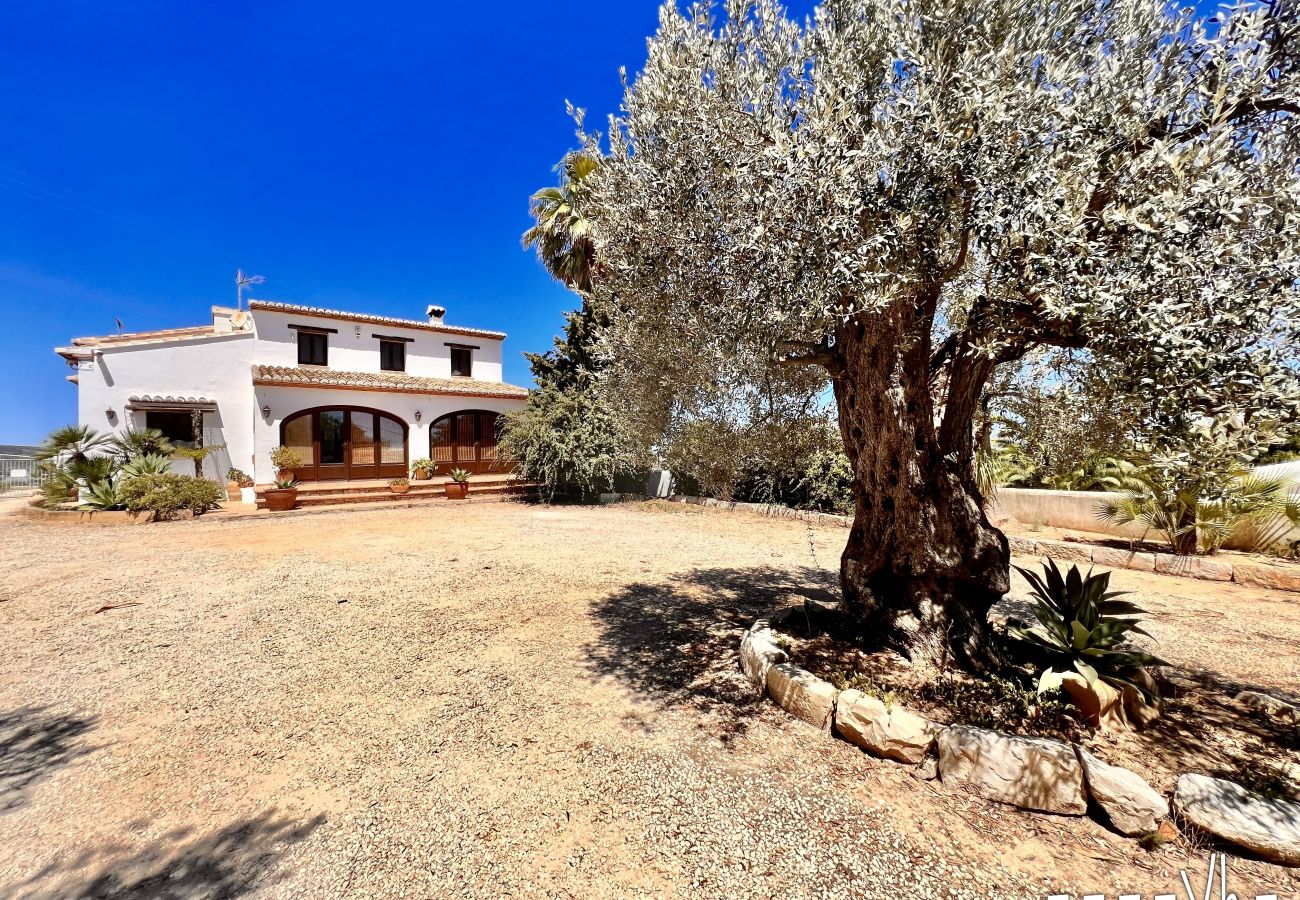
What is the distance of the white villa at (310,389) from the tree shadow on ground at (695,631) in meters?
15.0

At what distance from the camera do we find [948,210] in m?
2.88

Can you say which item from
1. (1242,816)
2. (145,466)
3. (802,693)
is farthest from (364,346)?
(1242,816)

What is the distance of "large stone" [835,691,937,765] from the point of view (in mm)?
3254

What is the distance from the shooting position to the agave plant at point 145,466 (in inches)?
532

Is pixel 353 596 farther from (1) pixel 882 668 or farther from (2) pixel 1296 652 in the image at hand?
(2) pixel 1296 652

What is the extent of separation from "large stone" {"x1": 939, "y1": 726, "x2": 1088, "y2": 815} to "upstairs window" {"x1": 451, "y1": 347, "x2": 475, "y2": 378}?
22.1 m

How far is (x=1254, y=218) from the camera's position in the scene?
2.62 m

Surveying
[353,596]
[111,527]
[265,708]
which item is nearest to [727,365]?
[265,708]

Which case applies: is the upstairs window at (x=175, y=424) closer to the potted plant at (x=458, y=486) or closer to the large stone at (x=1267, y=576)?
the potted plant at (x=458, y=486)

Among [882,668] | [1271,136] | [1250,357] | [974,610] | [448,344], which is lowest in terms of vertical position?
[882,668]

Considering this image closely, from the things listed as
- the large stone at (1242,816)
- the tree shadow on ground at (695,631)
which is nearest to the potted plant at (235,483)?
the tree shadow on ground at (695,631)

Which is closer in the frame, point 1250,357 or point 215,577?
point 1250,357

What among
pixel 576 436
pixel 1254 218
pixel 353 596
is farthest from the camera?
pixel 576 436

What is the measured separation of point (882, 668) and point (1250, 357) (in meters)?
2.96
